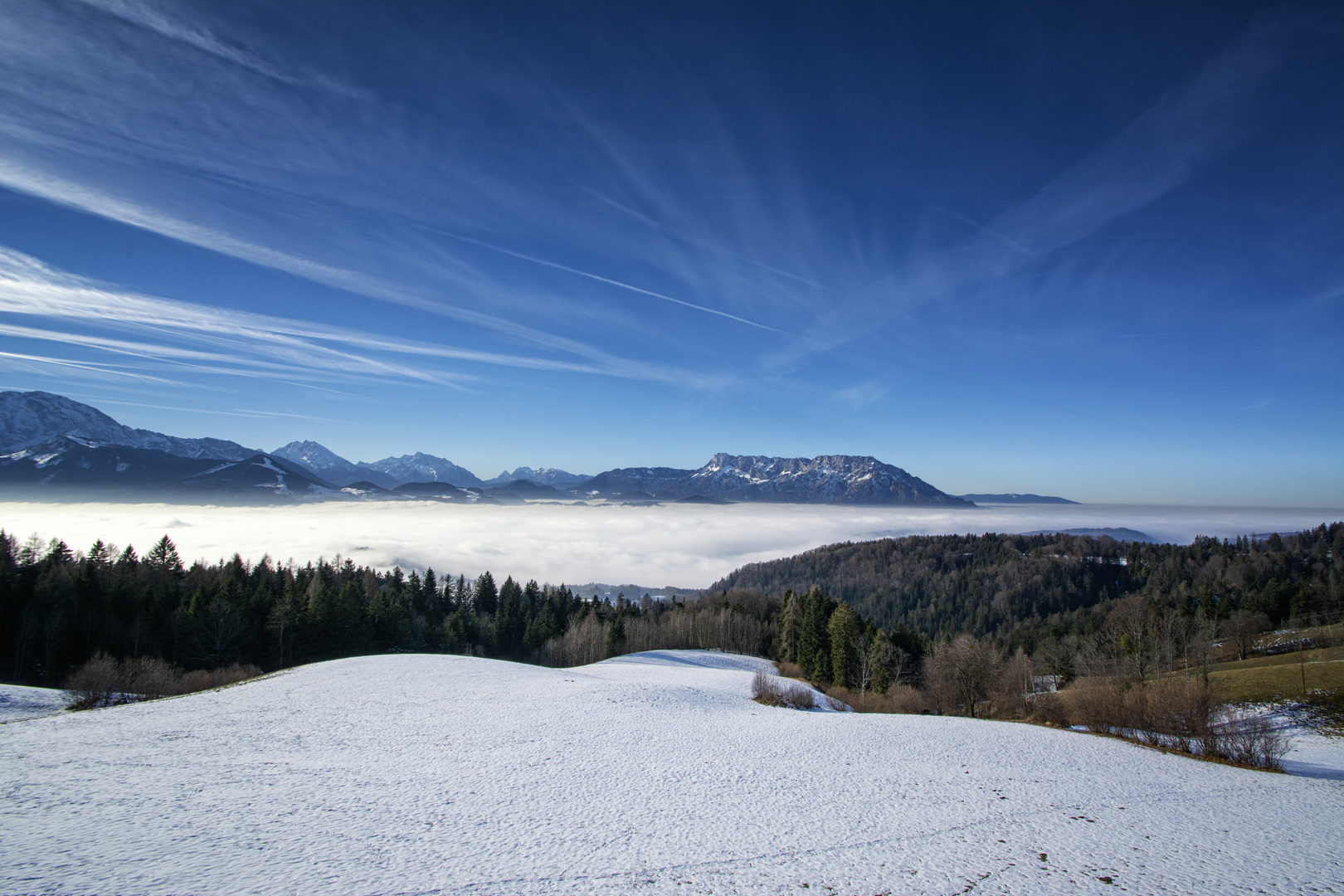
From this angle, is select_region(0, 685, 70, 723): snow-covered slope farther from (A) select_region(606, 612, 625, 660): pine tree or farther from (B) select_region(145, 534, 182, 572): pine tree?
(A) select_region(606, 612, 625, 660): pine tree

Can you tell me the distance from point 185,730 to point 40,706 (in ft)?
61.3

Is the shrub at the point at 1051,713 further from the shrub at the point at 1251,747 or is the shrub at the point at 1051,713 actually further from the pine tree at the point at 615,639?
the pine tree at the point at 615,639

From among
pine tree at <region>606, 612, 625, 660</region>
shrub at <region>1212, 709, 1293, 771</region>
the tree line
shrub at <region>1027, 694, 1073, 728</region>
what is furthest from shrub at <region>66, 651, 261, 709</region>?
shrub at <region>1212, 709, 1293, 771</region>

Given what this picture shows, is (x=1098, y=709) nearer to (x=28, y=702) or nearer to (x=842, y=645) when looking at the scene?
(x=842, y=645)

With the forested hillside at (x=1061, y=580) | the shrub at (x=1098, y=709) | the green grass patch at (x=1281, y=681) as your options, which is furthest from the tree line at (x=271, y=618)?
the shrub at (x=1098, y=709)

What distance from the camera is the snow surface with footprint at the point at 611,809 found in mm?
11695

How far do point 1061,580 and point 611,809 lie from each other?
172 meters

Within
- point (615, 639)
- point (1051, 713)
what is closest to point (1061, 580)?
point (615, 639)

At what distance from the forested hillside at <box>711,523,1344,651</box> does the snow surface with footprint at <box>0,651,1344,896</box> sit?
247 ft

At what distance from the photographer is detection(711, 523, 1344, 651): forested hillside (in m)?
92.2

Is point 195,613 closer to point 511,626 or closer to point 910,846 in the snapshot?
point 511,626

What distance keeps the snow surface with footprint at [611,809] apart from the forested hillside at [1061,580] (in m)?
75.3

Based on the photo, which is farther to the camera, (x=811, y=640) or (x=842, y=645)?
(x=811, y=640)

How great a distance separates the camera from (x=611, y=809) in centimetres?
1575
